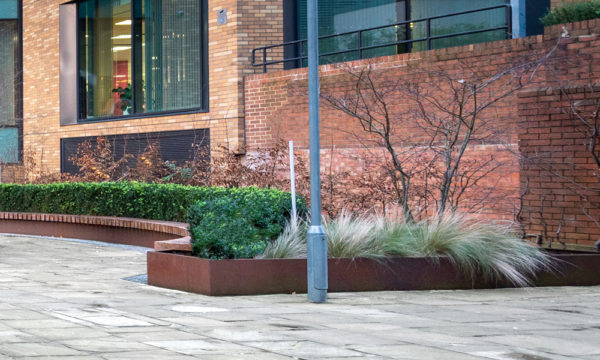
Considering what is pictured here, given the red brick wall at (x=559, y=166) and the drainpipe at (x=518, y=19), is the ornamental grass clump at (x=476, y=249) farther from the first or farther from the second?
the drainpipe at (x=518, y=19)

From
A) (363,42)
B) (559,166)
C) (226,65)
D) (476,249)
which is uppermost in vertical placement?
(363,42)

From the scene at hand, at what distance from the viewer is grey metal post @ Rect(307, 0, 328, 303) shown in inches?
406

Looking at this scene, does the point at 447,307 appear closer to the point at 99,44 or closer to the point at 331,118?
the point at 331,118

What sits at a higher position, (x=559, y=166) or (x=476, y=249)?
(x=559, y=166)

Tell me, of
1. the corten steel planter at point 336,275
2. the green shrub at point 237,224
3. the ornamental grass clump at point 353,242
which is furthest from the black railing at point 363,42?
the green shrub at point 237,224

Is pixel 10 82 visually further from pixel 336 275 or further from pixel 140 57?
pixel 336 275

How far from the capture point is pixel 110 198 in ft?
60.1

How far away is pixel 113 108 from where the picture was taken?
84.2ft

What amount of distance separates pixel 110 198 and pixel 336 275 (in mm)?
8303

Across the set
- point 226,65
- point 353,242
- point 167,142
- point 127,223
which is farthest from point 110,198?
point 353,242

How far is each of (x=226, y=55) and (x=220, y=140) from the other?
195cm

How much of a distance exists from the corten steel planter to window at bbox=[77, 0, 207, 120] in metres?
10.9

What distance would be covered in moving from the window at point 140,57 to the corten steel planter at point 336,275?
10.9 m

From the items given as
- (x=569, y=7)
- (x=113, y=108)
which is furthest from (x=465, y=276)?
(x=113, y=108)
